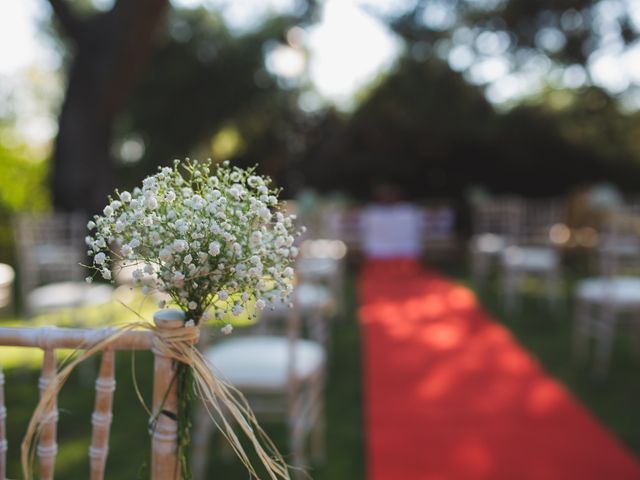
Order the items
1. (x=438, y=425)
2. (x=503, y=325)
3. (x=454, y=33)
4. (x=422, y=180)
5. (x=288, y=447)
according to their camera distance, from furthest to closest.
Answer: (x=422, y=180), (x=454, y=33), (x=503, y=325), (x=438, y=425), (x=288, y=447)

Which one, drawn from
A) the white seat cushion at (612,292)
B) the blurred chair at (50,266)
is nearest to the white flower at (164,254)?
the blurred chair at (50,266)

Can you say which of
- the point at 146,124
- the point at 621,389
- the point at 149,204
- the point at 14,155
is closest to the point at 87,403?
the point at 149,204

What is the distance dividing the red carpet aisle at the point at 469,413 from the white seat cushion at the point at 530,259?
2.53 feet

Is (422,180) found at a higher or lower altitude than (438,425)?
higher

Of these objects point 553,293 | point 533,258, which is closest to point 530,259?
point 533,258

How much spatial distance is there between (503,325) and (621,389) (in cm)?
161

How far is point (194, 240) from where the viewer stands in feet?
3.13

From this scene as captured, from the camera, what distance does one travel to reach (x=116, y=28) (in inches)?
283

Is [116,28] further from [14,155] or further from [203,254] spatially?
[203,254]

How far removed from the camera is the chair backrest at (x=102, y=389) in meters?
1.02

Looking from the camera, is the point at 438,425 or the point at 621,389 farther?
the point at 621,389

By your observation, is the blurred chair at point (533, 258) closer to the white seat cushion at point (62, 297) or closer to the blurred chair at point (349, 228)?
the blurred chair at point (349, 228)

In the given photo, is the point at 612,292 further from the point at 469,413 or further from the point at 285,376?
the point at 285,376

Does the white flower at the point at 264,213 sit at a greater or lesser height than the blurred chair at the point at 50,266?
greater
